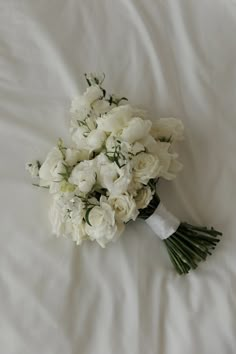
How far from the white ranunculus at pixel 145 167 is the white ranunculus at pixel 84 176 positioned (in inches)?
2.8

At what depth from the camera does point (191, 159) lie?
42.8 inches

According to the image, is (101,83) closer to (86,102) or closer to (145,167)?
(86,102)

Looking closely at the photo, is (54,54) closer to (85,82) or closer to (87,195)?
(85,82)

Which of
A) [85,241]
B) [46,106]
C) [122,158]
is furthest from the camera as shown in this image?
[46,106]

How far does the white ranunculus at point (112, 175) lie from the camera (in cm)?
89

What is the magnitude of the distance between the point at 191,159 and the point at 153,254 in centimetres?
22

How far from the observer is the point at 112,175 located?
2.97 ft

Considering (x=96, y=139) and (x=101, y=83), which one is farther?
(x=101, y=83)

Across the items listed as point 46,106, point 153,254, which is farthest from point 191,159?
point 46,106

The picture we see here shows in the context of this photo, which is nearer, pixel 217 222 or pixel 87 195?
pixel 87 195

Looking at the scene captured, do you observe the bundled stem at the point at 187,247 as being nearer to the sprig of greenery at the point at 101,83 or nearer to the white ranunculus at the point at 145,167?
the white ranunculus at the point at 145,167

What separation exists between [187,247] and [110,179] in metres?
0.21

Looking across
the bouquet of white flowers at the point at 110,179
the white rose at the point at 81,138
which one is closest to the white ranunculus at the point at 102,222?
the bouquet of white flowers at the point at 110,179

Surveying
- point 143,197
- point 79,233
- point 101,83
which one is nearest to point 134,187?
point 143,197
